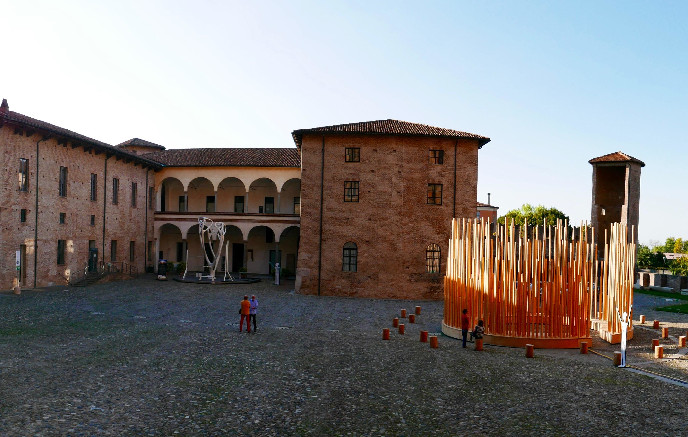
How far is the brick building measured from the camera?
1186 inches

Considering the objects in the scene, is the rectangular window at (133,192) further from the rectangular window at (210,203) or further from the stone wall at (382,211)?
the stone wall at (382,211)

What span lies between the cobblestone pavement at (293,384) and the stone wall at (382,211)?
10168 millimetres

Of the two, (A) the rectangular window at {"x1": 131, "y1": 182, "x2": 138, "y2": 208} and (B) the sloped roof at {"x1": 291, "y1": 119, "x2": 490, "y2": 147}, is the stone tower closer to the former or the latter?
(B) the sloped roof at {"x1": 291, "y1": 119, "x2": 490, "y2": 147}

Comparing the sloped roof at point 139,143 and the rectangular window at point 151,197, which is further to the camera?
the sloped roof at point 139,143

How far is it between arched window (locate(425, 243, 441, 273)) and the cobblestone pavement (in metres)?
10.3

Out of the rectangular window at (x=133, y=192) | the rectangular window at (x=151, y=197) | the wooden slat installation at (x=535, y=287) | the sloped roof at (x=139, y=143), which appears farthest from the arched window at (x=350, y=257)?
the sloped roof at (x=139, y=143)

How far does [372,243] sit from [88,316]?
1580cm

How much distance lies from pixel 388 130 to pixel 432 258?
26.5 ft

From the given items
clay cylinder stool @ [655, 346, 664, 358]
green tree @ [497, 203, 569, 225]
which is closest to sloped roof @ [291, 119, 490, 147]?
clay cylinder stool @ [655, 346, 664, 358]

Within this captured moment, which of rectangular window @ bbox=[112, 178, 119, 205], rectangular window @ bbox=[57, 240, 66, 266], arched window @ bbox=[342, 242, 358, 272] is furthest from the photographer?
rectangular window @ bbox=[112, 178, 119, 205]

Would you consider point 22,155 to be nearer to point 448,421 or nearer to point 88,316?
point 88,316

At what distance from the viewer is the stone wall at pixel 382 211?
1185 inches

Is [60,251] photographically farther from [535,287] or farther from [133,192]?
[535,287]

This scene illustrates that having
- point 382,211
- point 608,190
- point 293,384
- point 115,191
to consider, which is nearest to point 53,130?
point 115,191
